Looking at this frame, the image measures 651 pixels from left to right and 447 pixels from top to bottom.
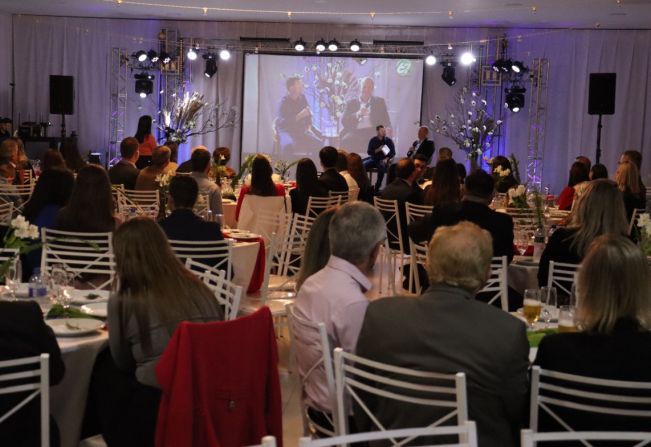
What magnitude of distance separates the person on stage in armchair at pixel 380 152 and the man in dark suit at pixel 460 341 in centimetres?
1449

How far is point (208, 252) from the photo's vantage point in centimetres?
646

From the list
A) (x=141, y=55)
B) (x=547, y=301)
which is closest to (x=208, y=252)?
(x=547, y=301)

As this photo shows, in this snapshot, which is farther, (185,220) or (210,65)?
(210,65)

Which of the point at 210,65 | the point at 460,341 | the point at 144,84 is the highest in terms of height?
the point at 210,65

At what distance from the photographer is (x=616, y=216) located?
550 centimetres

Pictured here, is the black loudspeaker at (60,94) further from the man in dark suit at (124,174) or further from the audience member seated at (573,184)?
the audience member seated at (573,184)

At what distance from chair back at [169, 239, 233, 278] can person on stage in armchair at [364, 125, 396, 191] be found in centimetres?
1149

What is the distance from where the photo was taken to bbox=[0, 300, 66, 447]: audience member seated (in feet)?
11.2

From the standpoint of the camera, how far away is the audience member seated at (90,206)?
6.18 metres

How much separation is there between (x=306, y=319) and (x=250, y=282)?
3.80m

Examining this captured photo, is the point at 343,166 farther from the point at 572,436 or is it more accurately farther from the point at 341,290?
the point at 572,436

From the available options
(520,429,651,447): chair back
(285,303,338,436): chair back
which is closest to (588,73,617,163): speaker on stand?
(285,303,338,436): chair back

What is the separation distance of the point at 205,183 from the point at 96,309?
4253 mm

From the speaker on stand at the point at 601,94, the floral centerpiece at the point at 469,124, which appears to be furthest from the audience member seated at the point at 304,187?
the floral centerpiece at the point at 469,124
